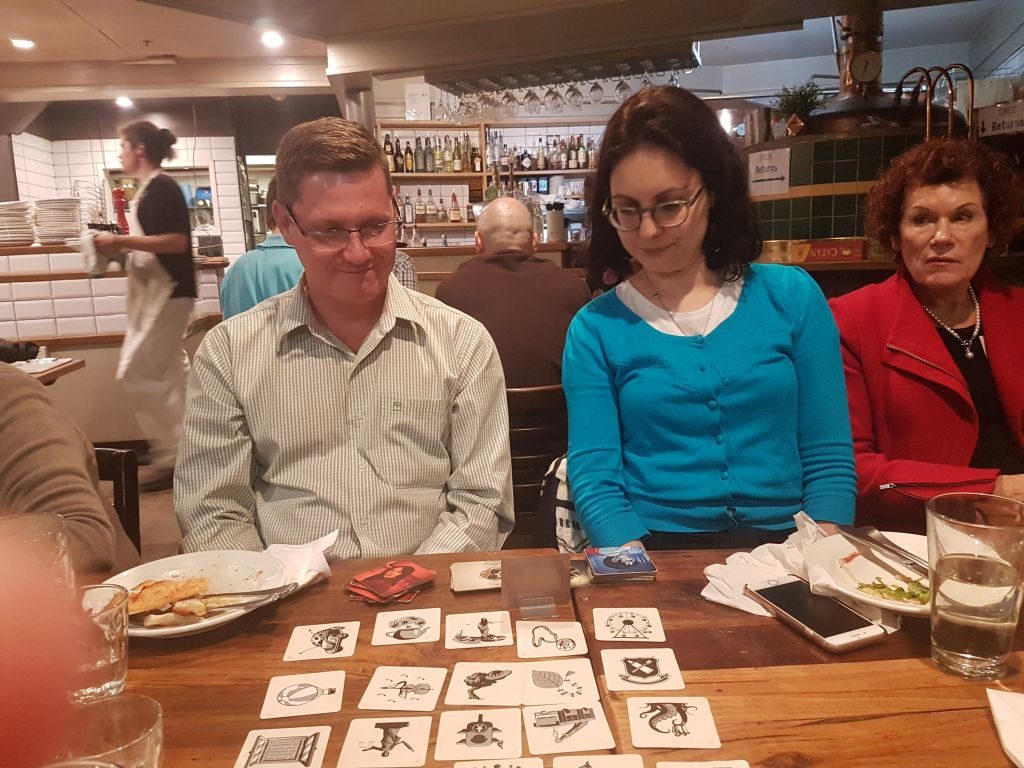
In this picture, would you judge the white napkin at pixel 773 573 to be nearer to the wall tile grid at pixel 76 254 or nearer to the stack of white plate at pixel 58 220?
the wall tile grid at pixel 76 254

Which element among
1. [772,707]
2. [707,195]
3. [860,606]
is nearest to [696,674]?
[772,707]

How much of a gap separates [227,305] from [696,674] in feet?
9.77

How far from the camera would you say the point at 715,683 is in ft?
2.77

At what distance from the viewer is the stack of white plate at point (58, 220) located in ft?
16.1

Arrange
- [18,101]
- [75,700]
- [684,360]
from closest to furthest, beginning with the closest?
[75,700], [684,360], [18,101]

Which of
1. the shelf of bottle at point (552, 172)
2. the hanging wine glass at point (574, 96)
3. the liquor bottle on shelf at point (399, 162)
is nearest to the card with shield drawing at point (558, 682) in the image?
the hanging wine glass at point (574, 96)

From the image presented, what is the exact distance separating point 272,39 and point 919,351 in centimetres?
536

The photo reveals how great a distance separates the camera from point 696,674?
86cm

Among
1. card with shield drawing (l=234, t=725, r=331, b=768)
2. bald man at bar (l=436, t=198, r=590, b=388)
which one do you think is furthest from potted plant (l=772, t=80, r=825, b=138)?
card with shield drawing (l=234, t=725, r=331, b=768)

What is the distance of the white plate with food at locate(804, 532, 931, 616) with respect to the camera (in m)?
0.96

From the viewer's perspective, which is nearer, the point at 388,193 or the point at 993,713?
the point at 993,713

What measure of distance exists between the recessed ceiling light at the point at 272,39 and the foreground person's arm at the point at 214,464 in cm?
481

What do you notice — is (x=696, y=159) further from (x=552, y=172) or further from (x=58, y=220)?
(x=552, y=172)

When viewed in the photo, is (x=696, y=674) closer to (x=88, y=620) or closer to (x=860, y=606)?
(x=860, y=606)
